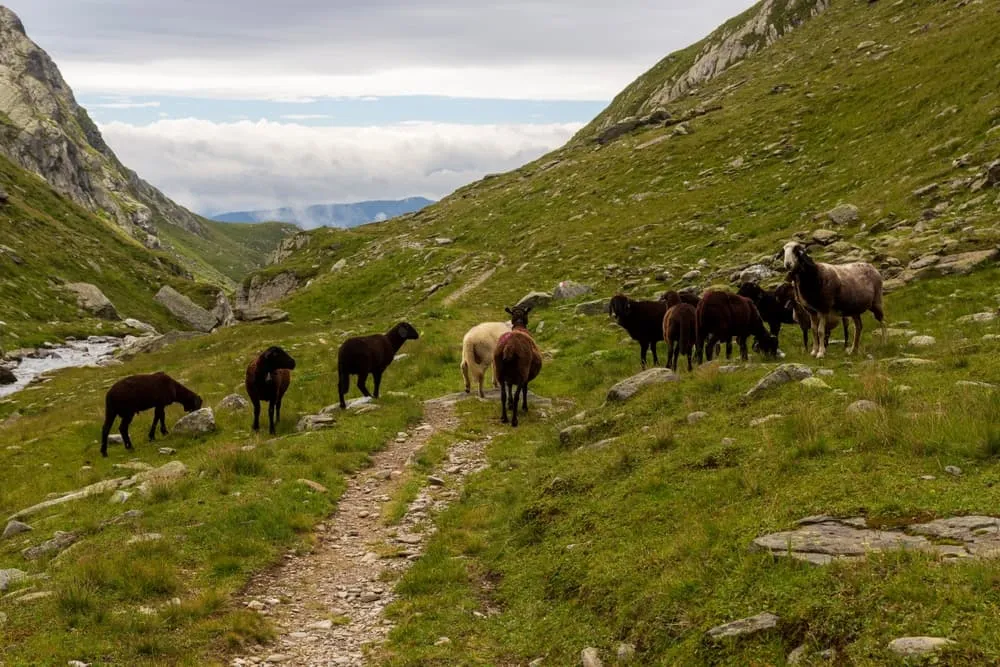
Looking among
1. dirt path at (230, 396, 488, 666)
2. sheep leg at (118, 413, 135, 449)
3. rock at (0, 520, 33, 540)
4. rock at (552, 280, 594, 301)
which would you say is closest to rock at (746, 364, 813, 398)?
dirt path at (230, 396, 488, 666)

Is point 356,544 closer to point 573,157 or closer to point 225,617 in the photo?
point 225,617

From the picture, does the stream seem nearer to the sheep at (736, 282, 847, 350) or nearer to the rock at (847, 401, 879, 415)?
the sheep at (736, 282, 847, 350)

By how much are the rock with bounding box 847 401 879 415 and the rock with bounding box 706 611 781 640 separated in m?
5.27

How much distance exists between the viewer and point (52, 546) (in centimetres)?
1200

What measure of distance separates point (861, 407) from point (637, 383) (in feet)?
22.0

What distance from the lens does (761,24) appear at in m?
107

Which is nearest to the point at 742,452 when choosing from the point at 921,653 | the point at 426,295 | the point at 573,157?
the point at 921,653

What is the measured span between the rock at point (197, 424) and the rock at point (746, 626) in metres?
19.3

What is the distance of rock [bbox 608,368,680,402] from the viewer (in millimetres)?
16688

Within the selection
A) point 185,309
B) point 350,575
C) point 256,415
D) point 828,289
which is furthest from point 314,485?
point 185,309

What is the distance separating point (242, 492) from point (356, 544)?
316cm

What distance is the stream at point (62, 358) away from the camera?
160ft

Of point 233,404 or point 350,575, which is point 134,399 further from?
point 350,575

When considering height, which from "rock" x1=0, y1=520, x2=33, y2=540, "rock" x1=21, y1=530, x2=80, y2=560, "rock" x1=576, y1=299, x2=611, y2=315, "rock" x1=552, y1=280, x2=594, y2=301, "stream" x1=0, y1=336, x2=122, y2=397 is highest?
"rock" x1=552, y1=280, x2=594, y2=301
